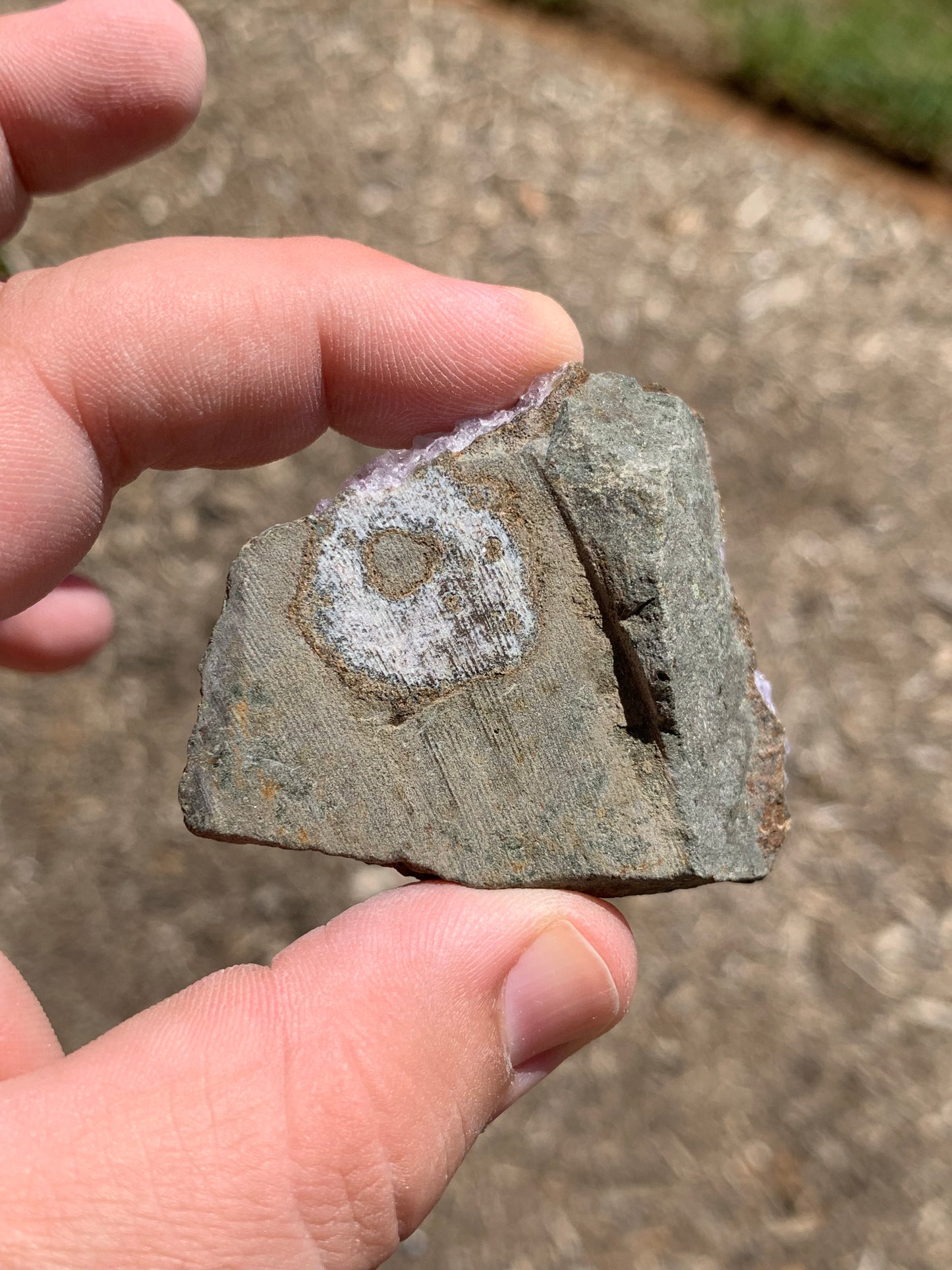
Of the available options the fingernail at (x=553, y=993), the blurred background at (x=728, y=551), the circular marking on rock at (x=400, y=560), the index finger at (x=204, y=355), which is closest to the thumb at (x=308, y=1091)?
the fingernail at (x=553, y=993)

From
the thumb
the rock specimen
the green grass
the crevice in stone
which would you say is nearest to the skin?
the thumb

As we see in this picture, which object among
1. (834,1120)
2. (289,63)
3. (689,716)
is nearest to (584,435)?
(689,716)

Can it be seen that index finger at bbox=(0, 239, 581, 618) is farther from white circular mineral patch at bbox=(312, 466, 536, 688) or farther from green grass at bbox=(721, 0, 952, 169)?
green grass at bbox=(721, 0, 952, 169)

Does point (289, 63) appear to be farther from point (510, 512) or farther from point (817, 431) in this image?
point (510, 512)

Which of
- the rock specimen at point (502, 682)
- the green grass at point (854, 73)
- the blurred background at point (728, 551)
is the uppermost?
the green grass at point (854, 73)

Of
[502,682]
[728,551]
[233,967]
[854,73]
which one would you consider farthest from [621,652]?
[854,73]

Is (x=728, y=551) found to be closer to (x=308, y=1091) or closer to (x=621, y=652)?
(x=621, y=652)

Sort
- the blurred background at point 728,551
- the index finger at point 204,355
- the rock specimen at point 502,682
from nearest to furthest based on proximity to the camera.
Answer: the rock specimen at point 502,682, the index finger at point 204,355, the blurred background at point 728,551

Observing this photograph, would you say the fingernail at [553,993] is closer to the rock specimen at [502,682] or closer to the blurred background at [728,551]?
the rock specimen at [502,682]

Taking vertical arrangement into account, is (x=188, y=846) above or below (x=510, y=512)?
below
